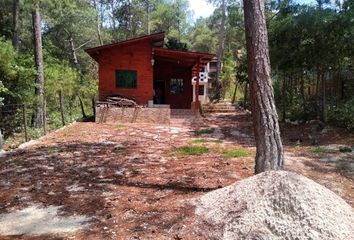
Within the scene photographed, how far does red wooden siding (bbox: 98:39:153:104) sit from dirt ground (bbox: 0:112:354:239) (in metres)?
7.18

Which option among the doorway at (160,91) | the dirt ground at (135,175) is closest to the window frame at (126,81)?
the doorway at (160,91)

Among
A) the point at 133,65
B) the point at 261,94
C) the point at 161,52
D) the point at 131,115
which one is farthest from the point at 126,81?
the point at 261,94

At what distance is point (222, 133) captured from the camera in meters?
12.4

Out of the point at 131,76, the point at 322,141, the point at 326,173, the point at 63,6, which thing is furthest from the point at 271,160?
the point at 63,6

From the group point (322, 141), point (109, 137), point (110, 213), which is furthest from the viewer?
point (109, 137)

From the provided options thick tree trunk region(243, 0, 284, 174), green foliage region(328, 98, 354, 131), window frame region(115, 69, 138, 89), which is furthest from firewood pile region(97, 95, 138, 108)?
thick tree trunk region(243, 0, 284, 174)

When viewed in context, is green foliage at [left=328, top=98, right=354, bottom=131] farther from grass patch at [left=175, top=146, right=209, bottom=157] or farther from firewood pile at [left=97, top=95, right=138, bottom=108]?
firewood pile at [left=97, top=95, right=138, bottom=108]

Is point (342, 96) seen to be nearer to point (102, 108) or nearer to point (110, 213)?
point (102, 108)

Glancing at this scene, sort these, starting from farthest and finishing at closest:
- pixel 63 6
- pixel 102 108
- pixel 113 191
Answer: pixel 63 6 → pixel 102 108 → pixel 113 191

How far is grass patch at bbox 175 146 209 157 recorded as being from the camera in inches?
328

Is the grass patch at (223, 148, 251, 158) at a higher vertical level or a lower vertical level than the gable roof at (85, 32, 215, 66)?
lower

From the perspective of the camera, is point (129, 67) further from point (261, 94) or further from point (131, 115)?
point (261, 94)

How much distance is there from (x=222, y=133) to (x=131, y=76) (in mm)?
7468

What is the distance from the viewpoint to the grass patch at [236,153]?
311 inches
